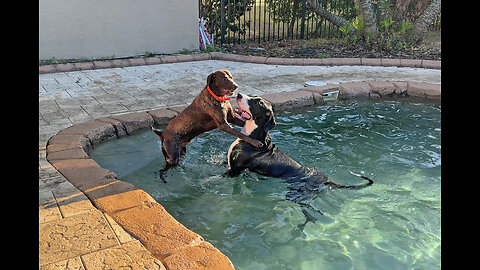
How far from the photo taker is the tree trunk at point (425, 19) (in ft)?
34.5

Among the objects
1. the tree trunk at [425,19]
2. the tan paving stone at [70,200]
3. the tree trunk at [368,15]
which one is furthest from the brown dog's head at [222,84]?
the tree trunk at [425,19]

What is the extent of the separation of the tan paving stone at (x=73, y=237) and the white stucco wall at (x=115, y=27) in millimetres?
7029

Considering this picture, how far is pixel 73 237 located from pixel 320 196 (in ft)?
6.60

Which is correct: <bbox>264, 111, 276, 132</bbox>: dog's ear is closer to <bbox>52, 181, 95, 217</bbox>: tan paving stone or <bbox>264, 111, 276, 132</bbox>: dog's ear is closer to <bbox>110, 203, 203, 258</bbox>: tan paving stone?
<bbox>110, 203, 203, 258</bbox>: tan paving stone

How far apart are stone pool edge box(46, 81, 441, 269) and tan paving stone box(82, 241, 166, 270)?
0.21 ft

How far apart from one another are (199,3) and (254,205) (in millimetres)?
8151

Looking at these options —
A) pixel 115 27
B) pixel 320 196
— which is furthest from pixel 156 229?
pixel 115 27

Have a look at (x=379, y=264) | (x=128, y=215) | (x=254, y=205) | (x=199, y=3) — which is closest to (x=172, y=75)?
(x=199, y=3)

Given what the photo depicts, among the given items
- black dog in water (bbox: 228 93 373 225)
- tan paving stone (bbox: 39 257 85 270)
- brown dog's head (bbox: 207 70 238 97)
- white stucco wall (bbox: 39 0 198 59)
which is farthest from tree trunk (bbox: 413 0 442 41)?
tan paving stone (bbox: 39 257 85 270)

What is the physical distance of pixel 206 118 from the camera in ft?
12.5

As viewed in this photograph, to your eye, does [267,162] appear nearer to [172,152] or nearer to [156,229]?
[172,152]

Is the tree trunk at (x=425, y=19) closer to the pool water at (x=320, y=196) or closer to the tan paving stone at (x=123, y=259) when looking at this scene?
the pool water at (x=320, y=196)

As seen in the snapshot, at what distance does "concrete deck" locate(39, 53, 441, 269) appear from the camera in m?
2.51
